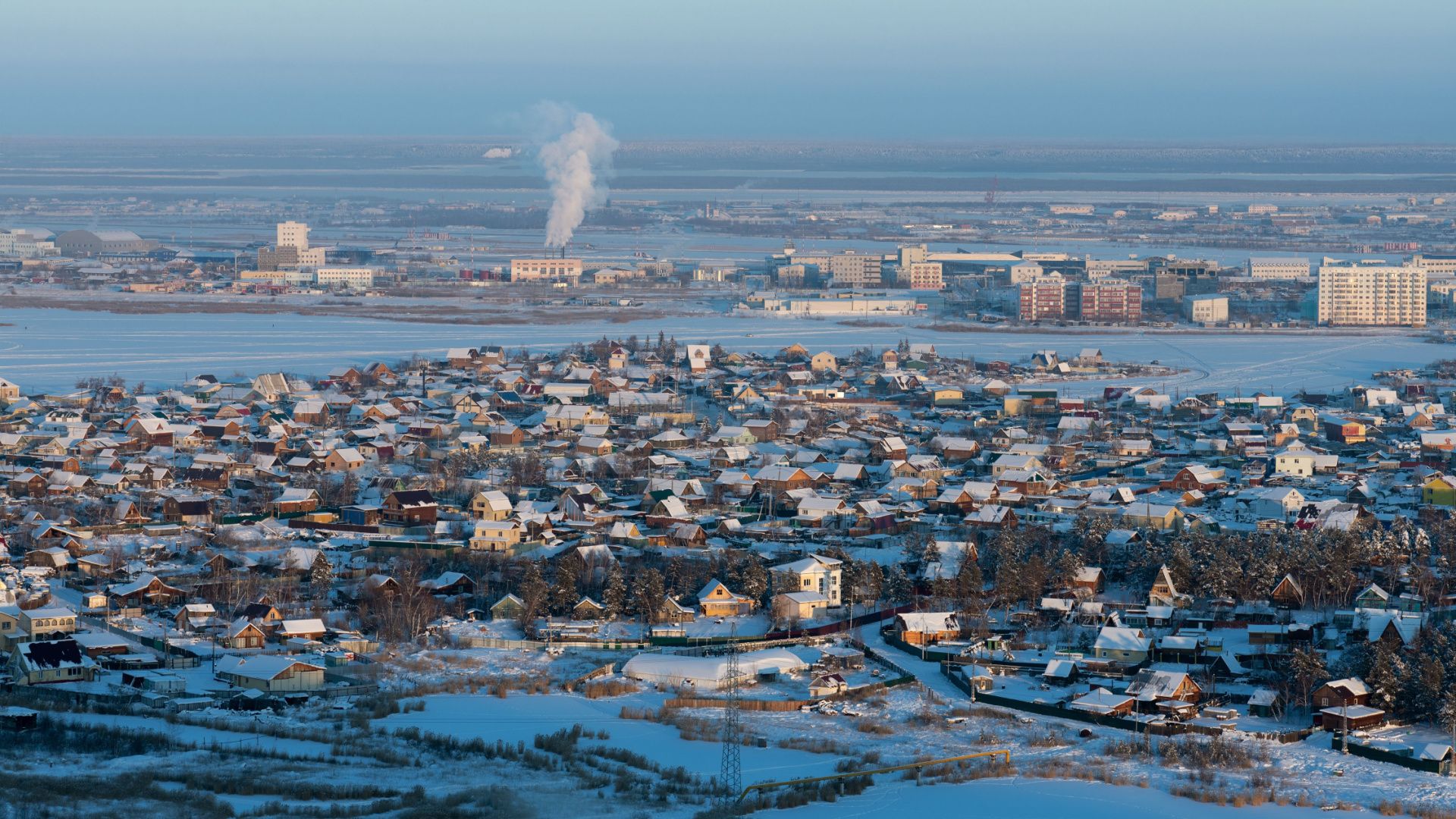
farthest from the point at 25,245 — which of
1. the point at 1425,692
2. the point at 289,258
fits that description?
the point at 1425,692

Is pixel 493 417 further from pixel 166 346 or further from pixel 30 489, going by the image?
pixel 166 346

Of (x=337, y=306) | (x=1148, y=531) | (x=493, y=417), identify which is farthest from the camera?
(x=337, y=306)

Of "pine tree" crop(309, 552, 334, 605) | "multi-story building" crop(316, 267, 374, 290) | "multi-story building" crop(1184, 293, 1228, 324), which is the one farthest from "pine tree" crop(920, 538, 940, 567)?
"multi-story building" crop(316, 267, 374, 290)

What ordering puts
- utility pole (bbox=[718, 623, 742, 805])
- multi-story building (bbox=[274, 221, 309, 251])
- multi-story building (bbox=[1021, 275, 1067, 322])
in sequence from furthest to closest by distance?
multi-story building (bbox=[274, 221, 309, 251]) → multi-story building (bbox=[1021, 275, 1067, 322]) → utility pole (bbox=[718, 623, 742, 805])

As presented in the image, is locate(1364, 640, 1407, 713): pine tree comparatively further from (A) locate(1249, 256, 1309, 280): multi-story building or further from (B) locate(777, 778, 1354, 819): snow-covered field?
(A) locate(1249, 256, 1309, 280): multi-story building

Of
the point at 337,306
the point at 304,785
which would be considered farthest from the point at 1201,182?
the point at 304,785
